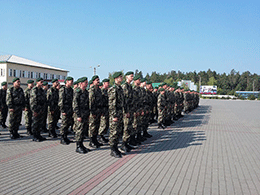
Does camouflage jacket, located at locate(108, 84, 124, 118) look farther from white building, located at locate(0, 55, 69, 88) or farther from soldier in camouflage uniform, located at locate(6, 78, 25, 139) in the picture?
white building, located at locate(0, 55, 69, 88)

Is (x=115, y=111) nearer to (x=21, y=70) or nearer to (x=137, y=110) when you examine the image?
(x=137, y=110)

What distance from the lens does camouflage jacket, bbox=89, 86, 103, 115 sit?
6378 millimetres

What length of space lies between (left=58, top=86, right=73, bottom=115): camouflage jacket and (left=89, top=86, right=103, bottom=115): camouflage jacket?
95cm

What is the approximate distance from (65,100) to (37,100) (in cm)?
104

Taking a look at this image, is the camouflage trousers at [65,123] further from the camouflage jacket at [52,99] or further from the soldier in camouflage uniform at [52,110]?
the camouflage jacket at [52,99]

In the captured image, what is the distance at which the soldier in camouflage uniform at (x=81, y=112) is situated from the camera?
5730 millimetres

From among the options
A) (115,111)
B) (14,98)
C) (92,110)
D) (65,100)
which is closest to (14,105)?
(14,98)

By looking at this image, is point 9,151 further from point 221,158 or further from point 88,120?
point 221,158

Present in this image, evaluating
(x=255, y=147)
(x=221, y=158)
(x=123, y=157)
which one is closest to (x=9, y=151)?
(x=123, y=157)

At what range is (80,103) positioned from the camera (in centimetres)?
587

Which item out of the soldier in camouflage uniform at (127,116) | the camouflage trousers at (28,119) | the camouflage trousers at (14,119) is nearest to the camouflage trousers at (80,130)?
the soldier in camouflage uniform at (127,116)

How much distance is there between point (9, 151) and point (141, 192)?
415 cm

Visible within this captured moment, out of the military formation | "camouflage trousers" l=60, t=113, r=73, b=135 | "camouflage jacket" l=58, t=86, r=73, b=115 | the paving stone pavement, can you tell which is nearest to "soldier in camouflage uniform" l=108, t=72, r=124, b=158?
the military formation

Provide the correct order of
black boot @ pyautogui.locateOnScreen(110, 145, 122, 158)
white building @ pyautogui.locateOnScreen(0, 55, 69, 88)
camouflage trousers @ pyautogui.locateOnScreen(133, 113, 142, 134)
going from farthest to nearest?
white building @ pyautogui.locateOnScreen(0, 55, 69, 88), camouflage trousers @ pyautogui.locateOnScreen(133, 113, 142, 134), black boot @ pyautogui.locateOnScreen(110, 145, 122, 158)
